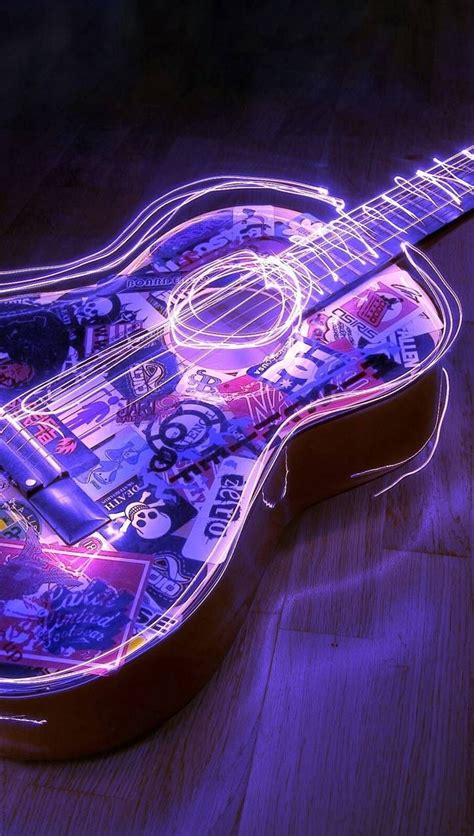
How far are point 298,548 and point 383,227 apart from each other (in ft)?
1.62

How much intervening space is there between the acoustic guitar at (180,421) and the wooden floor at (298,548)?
0.14 ft

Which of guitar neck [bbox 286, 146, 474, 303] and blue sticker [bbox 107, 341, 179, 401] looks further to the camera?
guitar neck [bbox 286, 146, 474, 303]

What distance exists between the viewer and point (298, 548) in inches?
40.0

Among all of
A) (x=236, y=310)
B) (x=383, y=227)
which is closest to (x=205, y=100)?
(x=383, y=227)

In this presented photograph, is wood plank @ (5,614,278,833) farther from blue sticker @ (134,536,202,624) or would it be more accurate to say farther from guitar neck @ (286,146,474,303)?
guitar neck @ (286,146,474,303)

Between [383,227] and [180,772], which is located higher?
[383,227]

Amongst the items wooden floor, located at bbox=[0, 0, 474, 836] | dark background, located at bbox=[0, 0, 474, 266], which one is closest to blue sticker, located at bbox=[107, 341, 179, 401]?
wooden floor, located at bbox=[0, 0, 474, 836]

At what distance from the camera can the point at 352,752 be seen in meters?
0.84

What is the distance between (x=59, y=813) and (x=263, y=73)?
5.33 feet

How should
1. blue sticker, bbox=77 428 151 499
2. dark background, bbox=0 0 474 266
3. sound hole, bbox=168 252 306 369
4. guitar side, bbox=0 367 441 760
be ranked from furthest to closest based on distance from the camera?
dark background, bbox=0 0 474 266 < sound hole, bbox=168 252 306 369 < blue sticker, bbox=77 428 151 499 < guitar side, bbox=0 367 441 760

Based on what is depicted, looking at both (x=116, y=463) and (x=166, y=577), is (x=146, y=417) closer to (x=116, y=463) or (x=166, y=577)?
(x=116, y=463)

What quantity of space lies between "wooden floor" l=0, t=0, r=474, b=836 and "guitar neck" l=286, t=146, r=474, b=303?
0.17 meters

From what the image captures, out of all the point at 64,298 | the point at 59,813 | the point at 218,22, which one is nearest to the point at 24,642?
the point at 59,813

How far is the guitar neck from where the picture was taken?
110 cm
